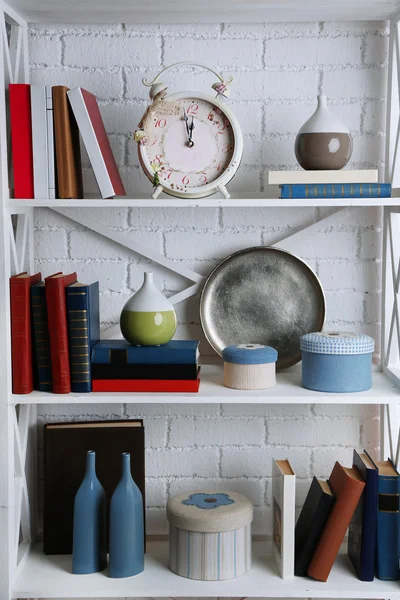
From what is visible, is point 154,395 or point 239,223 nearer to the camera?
point 154,395

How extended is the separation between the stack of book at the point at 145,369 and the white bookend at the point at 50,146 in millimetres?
357

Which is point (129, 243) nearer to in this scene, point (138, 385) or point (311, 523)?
point (138, 385)

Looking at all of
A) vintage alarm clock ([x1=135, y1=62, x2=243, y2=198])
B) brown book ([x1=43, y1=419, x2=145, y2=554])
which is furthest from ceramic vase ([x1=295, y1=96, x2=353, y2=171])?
brown book ([x1=43, y1=419, x2=145, y2=554])

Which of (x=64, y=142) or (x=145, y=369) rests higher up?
(x=64, y=142)

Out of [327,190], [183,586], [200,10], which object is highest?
[200,10]

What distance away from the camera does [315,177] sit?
64.6 inches

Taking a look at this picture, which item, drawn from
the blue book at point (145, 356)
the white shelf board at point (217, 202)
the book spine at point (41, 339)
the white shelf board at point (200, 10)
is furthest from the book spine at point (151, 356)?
the white shelf board at point (200, 10)

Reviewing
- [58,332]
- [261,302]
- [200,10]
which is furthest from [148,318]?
[200,10]

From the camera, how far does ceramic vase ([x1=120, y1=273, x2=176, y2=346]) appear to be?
1.68 meters

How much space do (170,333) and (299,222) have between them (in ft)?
1.49

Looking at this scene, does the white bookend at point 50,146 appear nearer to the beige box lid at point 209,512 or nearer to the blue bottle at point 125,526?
the blue bottle at point 125,526

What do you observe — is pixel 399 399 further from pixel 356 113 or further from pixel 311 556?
pixel 356 113

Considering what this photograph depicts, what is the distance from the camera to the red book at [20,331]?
1645 millimetres

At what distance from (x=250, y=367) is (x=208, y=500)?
0.35 metres
